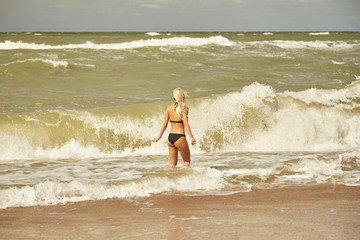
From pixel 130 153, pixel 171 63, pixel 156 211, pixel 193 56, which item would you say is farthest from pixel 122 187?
pixel 193 56

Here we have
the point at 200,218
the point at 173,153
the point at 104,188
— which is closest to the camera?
the point at 200,218

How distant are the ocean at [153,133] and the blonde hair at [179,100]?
2.93 feet

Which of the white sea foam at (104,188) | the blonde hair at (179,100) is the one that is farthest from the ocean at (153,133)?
the blonde hair at (179,100)

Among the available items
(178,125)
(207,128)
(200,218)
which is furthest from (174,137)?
(207,128)

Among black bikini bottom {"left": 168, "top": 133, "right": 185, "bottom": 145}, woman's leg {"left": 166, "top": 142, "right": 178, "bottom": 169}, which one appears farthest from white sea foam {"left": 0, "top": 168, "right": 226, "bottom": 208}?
black bikini bottom {"left": 168, "top": 133, "right": 185, "bottom": 145}

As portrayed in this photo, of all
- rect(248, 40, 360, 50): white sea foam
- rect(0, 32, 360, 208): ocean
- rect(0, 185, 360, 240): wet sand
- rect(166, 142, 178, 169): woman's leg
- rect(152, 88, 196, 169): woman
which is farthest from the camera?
rect(248, 40, 360, 50): white sea foam

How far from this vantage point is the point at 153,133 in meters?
10.3

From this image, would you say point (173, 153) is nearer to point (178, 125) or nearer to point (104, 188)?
point (178, 125)

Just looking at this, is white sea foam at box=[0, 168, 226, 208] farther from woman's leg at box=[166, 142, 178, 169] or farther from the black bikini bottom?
the black bikini bottom

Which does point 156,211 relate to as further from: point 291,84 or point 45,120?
point 291,84

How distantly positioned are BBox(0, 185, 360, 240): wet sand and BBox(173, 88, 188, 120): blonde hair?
143cm

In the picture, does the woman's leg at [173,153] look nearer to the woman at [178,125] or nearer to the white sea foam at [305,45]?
the woman at [178,125]

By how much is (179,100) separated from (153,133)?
3.98 meters

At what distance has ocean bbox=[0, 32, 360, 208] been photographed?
6234 millimetres
